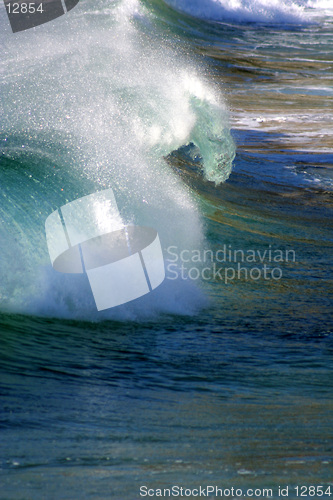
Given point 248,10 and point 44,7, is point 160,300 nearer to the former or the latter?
point 44,7

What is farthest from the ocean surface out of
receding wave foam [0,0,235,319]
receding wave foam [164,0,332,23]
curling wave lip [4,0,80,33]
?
receding wave foam [164,0,332,23]

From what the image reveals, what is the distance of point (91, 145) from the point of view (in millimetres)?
5262

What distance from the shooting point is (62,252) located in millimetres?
4129

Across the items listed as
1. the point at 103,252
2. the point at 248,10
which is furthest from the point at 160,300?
the point at 248,10

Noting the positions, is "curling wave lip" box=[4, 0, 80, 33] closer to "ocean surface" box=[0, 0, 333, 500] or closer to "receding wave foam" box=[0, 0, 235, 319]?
"ocean surface" box=[0, 0, 333, 500]

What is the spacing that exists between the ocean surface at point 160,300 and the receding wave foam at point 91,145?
0.6 inches

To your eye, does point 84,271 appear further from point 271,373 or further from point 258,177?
point 258,177

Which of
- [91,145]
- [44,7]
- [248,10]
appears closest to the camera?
[91,145]

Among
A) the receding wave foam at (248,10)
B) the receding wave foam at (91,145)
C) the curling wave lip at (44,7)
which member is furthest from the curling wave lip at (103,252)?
the receding wave foam at (248,10)

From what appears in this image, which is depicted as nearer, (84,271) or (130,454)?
(130,454)

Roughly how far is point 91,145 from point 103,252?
1.46 metres

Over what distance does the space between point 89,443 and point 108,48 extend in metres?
5.68

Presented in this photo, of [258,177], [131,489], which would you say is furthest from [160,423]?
[258,177]

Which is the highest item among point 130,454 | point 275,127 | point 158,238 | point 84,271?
point 130,454
